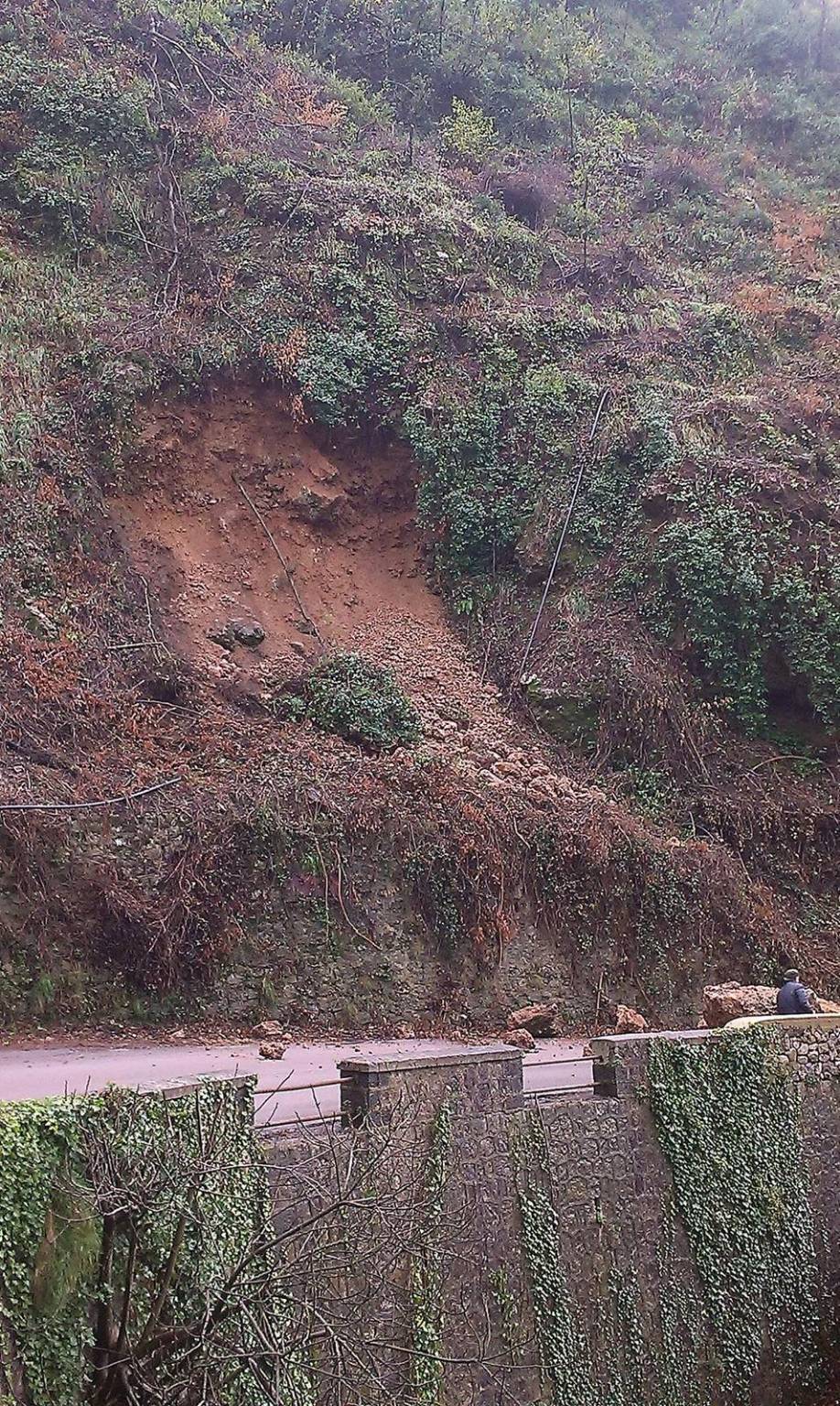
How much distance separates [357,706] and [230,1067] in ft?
21.0

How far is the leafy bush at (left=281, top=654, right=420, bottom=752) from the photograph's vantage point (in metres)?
14.4

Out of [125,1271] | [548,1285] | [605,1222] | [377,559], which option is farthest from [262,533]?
[125,1271]

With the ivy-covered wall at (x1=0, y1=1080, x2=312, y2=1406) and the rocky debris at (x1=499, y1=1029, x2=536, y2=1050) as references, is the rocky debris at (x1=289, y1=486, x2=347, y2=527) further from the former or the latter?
the ivy-covered wall at (x1=0, y1=1080, x2=312, y2=1406)

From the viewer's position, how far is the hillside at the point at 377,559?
39.5 ft

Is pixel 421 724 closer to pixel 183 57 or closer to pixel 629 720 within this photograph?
pixel 629 720

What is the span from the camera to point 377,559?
1809 cm

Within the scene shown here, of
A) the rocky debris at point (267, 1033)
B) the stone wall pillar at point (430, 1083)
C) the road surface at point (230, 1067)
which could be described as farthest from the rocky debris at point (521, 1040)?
the stone wall pillar at point (430, 1083)

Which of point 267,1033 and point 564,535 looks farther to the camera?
point 564,535

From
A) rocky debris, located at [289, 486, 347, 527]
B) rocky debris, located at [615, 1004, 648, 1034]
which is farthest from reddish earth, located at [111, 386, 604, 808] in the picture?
rocky debris, located at [615, 1004, 648, 1034]

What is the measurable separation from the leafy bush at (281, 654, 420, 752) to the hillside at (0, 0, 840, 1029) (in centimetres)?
6

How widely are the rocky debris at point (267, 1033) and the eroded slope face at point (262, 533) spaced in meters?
5.09

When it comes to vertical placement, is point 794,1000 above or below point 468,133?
below

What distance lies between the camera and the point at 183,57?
2122cm

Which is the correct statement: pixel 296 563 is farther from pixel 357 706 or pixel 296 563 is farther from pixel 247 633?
pixel 357 706
